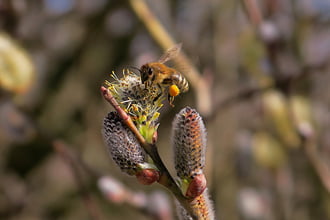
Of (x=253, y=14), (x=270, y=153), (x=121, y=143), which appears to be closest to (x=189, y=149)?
(x=121, y=143)

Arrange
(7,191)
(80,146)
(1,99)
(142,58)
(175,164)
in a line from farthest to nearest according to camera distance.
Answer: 1. (80,146)
2. (7,191)
3. (142,58)
4. (1,99)
5. (175,164)

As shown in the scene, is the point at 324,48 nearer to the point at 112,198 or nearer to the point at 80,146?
the point at 80,146

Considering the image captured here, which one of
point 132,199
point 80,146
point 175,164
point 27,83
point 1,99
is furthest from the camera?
point 80,146

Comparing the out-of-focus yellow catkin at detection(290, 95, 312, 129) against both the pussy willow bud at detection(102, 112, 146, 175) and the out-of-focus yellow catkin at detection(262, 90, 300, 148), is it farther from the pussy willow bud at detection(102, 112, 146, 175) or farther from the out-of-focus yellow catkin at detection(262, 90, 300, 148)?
the pussy willow bud at detection(102, 112, 146, 175)

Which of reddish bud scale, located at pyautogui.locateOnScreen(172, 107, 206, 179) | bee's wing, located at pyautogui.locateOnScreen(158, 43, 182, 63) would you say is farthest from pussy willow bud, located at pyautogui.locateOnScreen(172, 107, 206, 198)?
bee's wing, located at pyautogui.locateOnScreen(158, 43, 182, 63)

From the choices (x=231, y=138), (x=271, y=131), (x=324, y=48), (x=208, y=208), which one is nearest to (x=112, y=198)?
(x=208, y=208)
